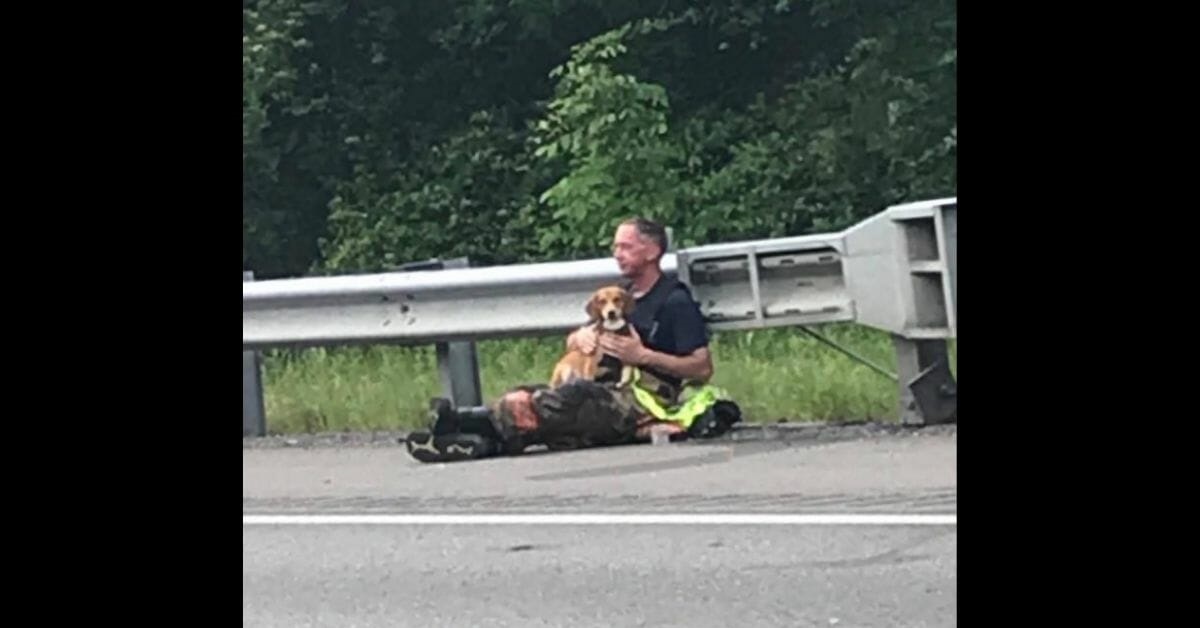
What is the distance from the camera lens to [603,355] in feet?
28.0

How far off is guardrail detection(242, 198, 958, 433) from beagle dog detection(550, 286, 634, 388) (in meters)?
0.31

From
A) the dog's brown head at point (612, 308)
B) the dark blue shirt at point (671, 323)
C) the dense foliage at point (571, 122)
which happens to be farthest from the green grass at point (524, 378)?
the dense foliage at point (571, 122)

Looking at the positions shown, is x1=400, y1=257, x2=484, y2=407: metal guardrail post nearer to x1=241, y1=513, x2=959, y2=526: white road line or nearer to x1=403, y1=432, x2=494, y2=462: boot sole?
x1=403, y1=432, x2=494, y2=462: boot sole

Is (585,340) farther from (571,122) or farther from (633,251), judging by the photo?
(571,122)

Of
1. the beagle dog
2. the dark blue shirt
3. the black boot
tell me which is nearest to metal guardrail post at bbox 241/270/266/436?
the black boot

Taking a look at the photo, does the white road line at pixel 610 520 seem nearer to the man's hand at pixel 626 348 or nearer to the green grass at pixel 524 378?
the man's hand at pixel 626 348

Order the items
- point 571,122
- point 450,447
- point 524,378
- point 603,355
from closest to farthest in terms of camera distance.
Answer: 1. point 450,447
2. point 603,355
3. point 524,378
4. point 571,122

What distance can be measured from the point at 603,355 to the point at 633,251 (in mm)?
408

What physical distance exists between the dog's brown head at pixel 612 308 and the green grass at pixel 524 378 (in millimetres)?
818

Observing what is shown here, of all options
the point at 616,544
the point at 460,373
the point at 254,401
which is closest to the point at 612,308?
the point at 460,373
